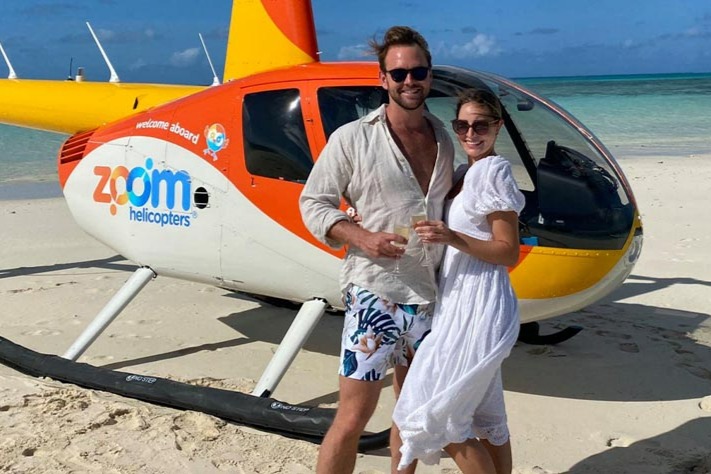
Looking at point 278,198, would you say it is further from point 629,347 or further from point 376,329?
point 629,347

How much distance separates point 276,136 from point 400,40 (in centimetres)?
165

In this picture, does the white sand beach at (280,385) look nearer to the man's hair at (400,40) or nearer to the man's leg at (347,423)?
the man's leg at (347,423)

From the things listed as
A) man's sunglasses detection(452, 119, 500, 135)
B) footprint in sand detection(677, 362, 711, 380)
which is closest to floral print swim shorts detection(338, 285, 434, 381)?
man's sunglasses detection(452, 119, 500, 135)

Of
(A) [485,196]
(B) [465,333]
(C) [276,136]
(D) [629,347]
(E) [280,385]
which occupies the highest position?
(A) [485,196]

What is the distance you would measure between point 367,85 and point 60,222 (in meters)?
7.58

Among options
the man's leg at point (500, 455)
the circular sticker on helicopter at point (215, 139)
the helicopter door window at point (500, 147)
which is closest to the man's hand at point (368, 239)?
the man's leg at point (500, 455)

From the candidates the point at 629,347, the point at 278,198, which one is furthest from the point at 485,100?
the point at 629,347

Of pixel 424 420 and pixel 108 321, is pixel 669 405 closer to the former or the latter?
pixel 424 420

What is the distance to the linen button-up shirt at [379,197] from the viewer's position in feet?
8.09

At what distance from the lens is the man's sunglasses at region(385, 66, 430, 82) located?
7.88 feet

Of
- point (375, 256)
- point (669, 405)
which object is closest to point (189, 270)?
point (375, 256)

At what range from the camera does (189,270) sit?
4.37 m

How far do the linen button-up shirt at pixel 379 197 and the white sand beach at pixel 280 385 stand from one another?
121cm

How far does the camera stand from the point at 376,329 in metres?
2.53
